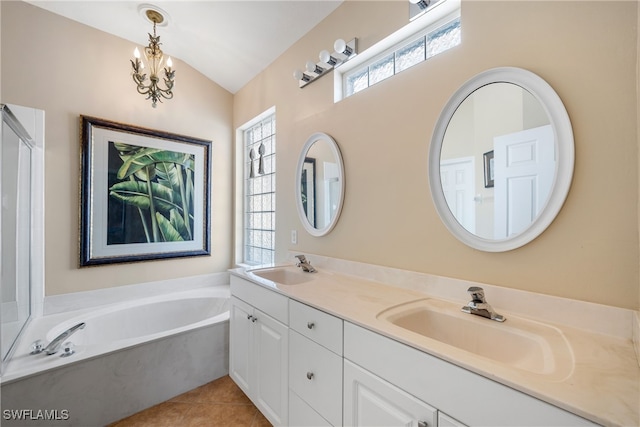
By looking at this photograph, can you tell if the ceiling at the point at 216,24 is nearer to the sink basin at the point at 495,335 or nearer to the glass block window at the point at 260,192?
the glass block window at the point at 260,192

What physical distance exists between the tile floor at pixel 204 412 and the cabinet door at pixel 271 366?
0.96 ft

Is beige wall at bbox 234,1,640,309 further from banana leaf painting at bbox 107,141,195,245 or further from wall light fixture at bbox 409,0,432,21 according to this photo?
banana leaf painting at bbox 107,141,195,245

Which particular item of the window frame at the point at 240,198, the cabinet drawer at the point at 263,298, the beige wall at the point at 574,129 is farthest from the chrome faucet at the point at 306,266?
the window frame at the point at 240,198

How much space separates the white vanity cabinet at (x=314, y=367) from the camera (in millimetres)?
1073

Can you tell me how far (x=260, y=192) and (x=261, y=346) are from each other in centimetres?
184

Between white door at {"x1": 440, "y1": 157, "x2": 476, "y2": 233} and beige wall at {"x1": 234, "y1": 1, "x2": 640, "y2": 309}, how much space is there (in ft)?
0.33

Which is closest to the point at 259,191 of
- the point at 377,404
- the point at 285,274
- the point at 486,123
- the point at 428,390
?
the point at 285,274

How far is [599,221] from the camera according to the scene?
89 cm

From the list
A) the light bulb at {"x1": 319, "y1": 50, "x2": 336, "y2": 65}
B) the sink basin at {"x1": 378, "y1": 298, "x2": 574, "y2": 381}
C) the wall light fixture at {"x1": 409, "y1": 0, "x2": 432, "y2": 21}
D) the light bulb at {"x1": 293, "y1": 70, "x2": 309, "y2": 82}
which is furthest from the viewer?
the light bulb at {"x1": 293, "y1": 70, "x2": 309, "y2": 82}

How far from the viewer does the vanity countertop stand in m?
0.54

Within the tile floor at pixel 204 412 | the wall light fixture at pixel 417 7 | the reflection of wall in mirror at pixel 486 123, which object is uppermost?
the wall light fixture at pixel 417 7

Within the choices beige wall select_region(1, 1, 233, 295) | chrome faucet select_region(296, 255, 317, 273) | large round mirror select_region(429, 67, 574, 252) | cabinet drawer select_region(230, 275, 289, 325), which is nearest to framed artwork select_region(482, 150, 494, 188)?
large round mirror select_region(429, 67, 574, 252)

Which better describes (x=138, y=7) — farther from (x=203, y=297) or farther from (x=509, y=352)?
(x=509, y=352)

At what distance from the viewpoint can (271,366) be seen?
1472 millimetres
